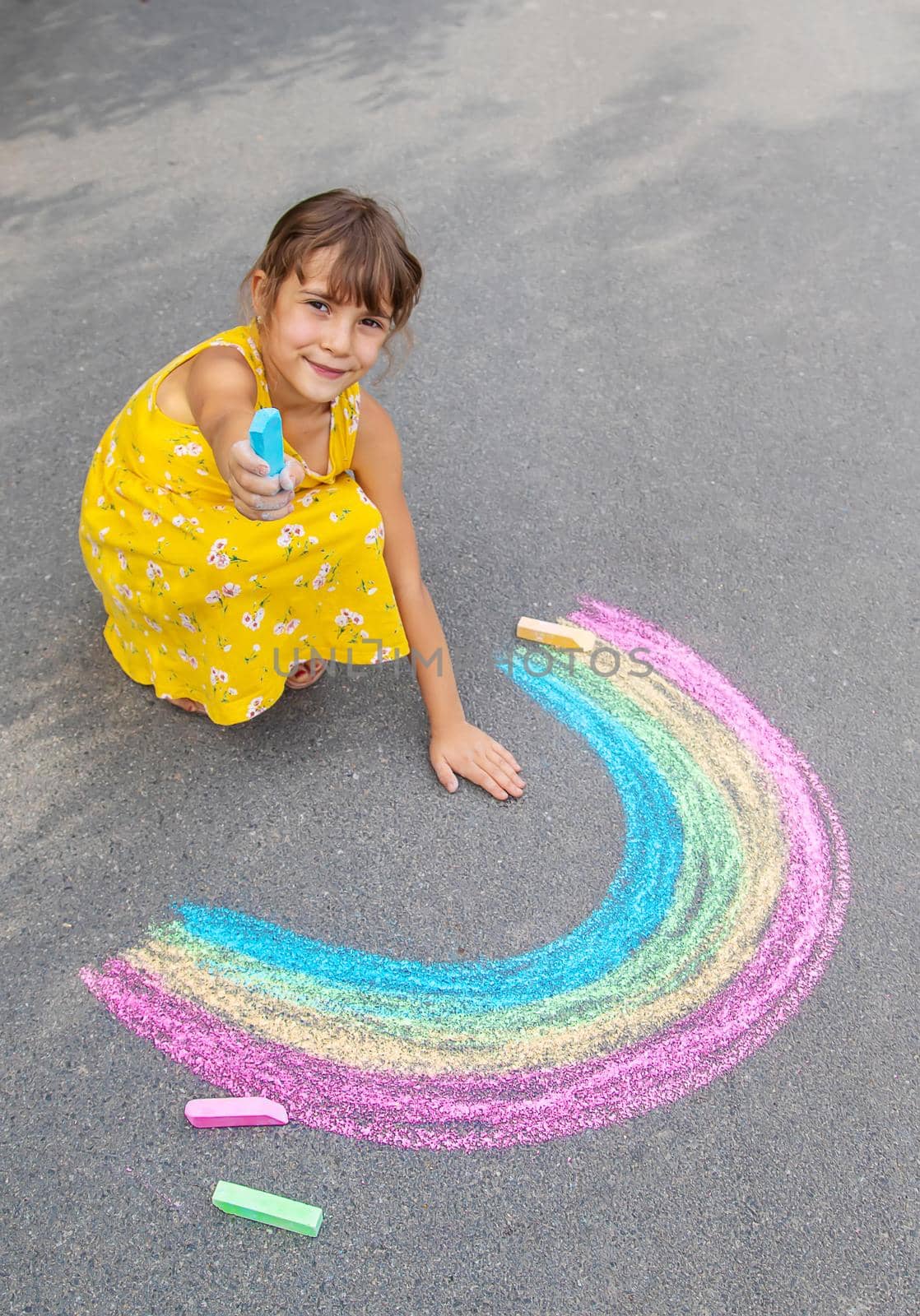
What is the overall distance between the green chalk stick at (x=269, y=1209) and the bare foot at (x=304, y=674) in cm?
116

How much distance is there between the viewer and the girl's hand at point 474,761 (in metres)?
2.43

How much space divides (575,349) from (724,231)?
3.71 feet

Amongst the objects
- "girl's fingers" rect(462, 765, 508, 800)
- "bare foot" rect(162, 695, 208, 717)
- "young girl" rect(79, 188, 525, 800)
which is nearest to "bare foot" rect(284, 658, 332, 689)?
"young girl" rect(79, 188, 525, 800)

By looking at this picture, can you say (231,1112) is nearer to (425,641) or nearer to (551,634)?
(425,641)

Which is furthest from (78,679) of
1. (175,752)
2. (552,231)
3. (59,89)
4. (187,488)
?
(59,89)

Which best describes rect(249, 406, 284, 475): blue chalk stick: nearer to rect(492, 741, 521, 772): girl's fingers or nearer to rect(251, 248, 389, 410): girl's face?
rect(251, 248, 389, 410): girl's face

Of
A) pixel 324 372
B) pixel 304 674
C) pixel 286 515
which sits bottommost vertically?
pixel 304 674

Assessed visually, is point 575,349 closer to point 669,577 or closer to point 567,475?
point 567,475

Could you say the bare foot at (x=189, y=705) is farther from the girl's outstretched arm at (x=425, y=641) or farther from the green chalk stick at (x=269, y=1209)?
the green chalk stick at (x=269, y=1209)

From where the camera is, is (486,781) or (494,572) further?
(494,572)

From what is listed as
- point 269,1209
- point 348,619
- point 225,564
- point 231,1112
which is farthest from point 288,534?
point 269,1209

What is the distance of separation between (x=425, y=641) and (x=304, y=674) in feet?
1.08

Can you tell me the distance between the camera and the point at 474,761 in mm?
2457

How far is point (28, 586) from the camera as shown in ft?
9.19
